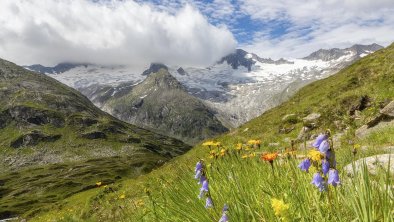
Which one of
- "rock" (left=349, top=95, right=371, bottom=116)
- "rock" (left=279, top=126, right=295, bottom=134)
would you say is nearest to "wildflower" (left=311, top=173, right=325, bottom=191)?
"rock" (left=349, top=95, right=371, bottom=116)

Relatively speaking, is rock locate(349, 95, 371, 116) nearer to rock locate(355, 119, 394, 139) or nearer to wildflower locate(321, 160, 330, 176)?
rock locate(355, 119, 394, 139)

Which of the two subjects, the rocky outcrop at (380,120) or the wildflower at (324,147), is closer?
the wildflower at (324,147)

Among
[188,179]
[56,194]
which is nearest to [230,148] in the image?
[188,179]

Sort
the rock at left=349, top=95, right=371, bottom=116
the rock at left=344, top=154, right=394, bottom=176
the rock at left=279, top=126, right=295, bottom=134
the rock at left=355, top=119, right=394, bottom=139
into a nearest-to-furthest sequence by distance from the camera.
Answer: the rock at left=344, top=154, right=394, bottom=176 < the rock at left=355, top=119, right=394, bottom=139 < the rock at left=349, top=95, right=371, bottom=116 < the rock at left=279, top=126, right=295, bottom=134

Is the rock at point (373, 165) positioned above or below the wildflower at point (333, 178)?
below

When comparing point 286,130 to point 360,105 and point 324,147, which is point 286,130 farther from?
point 324,147

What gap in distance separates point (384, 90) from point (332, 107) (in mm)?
3520

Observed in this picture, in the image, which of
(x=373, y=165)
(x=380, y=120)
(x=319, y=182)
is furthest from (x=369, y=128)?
(x=319, y=182)

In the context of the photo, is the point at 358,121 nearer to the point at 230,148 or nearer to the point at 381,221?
the point at 230,148

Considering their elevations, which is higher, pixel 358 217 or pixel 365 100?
pixel 358 217

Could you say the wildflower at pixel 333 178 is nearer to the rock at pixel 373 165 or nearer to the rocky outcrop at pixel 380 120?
the rock at pixel 373 165

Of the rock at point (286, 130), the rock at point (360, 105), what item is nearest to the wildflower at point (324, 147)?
the rock at point (360, 105)


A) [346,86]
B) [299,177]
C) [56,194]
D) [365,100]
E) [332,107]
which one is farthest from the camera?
[56,194]

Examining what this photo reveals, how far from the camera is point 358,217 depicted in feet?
9.06
